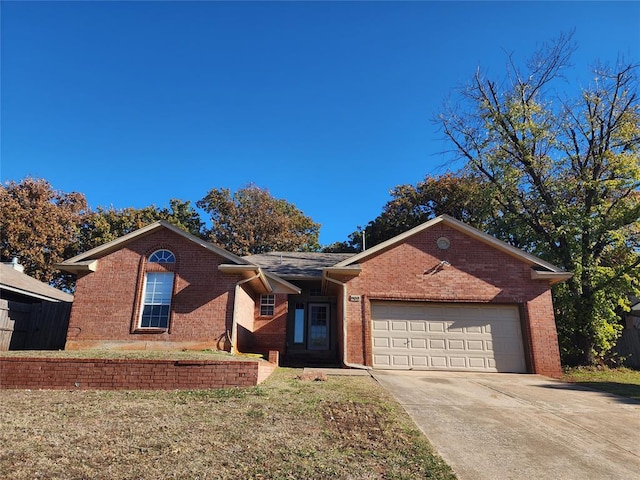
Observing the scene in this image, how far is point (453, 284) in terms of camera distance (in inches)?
552

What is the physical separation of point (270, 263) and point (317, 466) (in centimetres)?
1505

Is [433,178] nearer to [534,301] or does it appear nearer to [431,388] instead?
[534,301]

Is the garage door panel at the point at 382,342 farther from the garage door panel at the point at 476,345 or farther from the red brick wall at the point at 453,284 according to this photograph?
the garage door panel at the point at 476,345

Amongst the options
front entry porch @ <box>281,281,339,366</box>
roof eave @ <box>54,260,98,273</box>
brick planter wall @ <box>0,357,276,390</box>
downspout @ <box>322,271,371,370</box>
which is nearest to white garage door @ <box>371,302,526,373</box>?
downspout @ <box>322,271,371,370</box>

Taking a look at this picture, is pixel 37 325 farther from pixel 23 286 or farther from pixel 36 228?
pixel 36 228

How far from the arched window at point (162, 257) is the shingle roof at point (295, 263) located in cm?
315

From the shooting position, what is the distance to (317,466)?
4.04 m

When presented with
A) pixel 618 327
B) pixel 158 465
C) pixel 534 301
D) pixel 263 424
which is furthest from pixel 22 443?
pixel 618 327

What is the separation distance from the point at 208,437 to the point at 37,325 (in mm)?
13878

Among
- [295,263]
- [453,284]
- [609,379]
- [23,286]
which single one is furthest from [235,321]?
[609,379]

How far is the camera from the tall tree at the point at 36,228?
27297mm

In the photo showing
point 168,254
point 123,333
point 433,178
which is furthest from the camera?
point 433,178

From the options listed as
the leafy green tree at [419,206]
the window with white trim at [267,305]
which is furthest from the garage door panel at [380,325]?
the leafy green tree at [419,206]

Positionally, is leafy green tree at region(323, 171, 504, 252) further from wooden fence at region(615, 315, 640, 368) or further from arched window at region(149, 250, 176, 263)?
arched window at region(149, 250, 176, 263)
